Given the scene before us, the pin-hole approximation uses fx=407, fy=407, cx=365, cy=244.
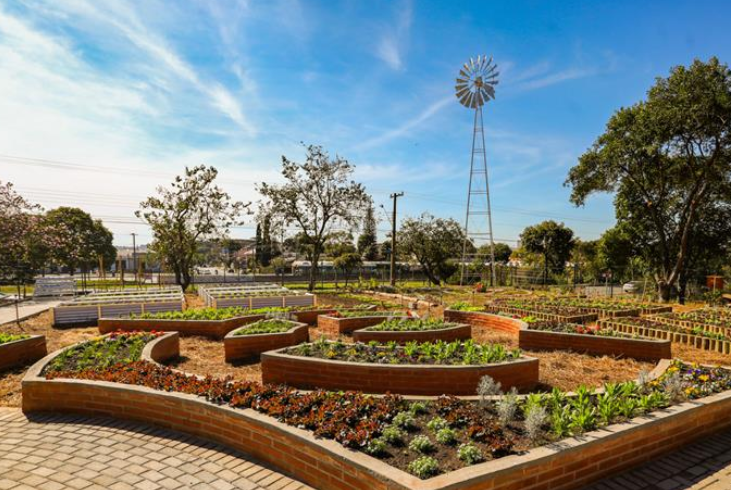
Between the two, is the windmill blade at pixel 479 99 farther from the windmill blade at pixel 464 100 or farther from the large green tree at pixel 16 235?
the large green tree at pixel 16 235

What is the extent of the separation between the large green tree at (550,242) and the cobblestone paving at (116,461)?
40.9 m

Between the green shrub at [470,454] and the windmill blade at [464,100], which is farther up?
the windmill blade at [464,100]

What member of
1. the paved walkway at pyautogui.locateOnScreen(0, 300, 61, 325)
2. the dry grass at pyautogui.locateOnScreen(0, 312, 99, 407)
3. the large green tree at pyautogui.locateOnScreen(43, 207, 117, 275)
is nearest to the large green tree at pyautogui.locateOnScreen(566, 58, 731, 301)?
the dry grass at pyautogui.locateOnScreen(0, 312, 99, 407)

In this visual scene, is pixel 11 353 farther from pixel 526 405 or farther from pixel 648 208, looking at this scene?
pixel 648 208

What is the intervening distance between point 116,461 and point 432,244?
3086 cm

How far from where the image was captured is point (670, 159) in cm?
1984

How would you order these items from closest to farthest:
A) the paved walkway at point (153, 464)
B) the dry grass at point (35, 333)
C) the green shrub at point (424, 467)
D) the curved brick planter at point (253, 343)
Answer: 1. the green shrub at point (424, 467)
2. the paved walkway at point (153, 464)
3. the dry grass at point (35, 333)
4. the curved brick planter at point (253, 343)

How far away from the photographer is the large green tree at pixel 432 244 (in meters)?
34.2

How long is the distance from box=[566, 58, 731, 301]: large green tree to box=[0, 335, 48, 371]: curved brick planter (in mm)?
23436

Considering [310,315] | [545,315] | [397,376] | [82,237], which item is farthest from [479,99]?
[82,237]

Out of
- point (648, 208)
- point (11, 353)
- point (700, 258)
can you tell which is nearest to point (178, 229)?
point (11, 353)

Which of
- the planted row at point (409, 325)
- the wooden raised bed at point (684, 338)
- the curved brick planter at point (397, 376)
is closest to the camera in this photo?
the curved brick planter at point (397, 376)

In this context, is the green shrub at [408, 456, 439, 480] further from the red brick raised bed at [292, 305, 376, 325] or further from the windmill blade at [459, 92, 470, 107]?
the windmill blade at [459, 92, 470, 107]

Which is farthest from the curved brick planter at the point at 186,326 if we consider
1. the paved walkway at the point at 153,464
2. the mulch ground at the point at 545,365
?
the paved walkway at the point at 153,464
